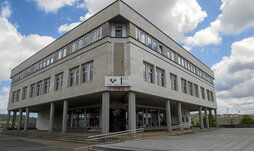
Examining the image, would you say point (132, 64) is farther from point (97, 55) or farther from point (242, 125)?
point (242, 125)

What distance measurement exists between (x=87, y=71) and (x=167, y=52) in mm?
11114

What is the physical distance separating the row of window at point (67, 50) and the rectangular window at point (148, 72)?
5.87 metres

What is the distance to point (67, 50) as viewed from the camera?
23.8 m

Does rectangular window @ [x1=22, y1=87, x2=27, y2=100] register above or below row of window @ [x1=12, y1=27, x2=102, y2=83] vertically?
below

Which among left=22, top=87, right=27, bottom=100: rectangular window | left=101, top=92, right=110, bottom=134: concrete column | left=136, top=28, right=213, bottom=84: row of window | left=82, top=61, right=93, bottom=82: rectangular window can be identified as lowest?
left=101, top=92, right=110, bottom=134: concrete column

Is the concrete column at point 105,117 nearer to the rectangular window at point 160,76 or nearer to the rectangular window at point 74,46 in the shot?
the rectangular window at point 160,76

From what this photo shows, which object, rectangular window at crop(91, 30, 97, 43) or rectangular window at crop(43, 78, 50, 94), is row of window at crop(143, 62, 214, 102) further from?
rectangular window at crop(43, 78, 50, 94)

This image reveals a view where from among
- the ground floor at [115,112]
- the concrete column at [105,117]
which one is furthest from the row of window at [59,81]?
the concrete column at [105,117]

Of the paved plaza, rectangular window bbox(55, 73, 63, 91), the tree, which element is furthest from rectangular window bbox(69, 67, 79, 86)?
the tree

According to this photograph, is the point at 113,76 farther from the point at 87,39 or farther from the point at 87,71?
the point at 87,39

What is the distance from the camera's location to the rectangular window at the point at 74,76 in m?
21.3

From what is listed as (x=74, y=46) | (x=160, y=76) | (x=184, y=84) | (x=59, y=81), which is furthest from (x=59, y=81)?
(x=184, y=84)

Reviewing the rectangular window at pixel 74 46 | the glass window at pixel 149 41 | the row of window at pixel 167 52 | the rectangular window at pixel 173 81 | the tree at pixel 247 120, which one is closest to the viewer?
the row of window at pixel 167 52

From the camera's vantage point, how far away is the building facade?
17.5m
